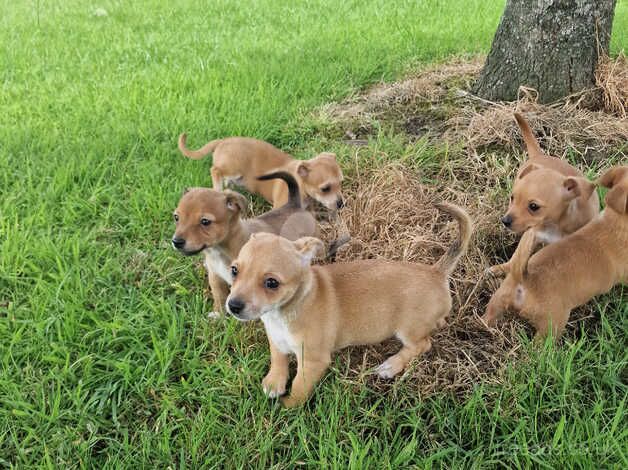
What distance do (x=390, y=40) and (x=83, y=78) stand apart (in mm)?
4350

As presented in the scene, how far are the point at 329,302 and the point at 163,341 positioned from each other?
1078 mm

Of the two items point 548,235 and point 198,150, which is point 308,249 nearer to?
point 548,235

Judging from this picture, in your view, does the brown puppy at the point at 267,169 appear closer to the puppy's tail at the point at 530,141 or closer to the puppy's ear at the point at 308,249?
the puppy's tail at the point at 530,141

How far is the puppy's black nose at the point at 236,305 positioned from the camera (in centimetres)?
269

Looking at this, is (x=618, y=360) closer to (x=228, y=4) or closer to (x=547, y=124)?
(x=547, y=124)

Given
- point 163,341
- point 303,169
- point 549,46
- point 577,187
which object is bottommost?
point 163,341

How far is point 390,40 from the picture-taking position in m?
8.07

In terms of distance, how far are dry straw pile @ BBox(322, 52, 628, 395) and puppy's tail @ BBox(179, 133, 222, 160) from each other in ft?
4.39

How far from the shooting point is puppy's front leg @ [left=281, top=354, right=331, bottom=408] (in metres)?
3.00

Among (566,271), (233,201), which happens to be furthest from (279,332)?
(566,271)

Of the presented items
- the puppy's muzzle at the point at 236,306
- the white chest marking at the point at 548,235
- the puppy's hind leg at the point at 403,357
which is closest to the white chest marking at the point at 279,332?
A: the puppy's muzzle at the point at 236,306

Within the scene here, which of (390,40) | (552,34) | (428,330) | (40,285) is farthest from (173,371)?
(390,40)

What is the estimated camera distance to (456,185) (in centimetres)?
470

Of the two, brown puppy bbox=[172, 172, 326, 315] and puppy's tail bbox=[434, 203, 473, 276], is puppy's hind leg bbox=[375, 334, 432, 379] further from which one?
brown puppy bbox=[172, 172, 326, 315]
